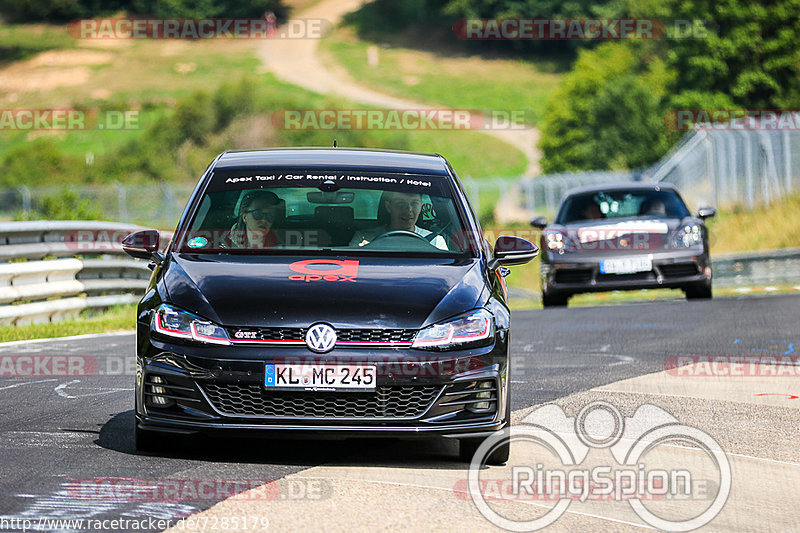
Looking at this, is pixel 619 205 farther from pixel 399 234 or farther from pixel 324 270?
pixel 324 270

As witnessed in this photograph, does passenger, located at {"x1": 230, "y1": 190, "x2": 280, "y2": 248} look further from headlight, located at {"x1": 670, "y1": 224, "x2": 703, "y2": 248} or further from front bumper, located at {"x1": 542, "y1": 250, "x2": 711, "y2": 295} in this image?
headlight, located at {"x1": 670, "y1": 224, "x2": 703, "y2": 248}

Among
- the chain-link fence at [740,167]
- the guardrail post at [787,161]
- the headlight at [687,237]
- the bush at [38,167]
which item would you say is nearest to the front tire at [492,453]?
the headlight at [687,237]

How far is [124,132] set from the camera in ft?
315

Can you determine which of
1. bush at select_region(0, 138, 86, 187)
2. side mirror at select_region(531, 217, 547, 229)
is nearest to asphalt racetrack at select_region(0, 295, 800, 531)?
side mirror at select_region(531, 217, 547, 229)

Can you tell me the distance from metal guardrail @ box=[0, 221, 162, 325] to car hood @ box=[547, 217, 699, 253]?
571 centimetres

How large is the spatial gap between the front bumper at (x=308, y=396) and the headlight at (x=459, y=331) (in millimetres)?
47

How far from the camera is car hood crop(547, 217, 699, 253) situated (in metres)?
17.2

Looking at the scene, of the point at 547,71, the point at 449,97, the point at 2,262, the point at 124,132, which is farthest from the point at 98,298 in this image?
the point at 547,71

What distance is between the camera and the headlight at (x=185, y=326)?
6.27m

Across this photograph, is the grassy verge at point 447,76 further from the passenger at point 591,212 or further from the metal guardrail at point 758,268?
the passenger at point 591,212

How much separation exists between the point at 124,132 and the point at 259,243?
91.1 m

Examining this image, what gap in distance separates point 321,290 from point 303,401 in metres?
0.54

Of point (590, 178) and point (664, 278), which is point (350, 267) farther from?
point (590, 178)

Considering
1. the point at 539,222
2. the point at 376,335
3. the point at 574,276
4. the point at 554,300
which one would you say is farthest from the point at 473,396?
the point at 554,300
